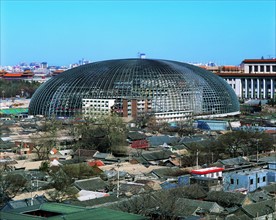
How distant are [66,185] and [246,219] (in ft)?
21.0

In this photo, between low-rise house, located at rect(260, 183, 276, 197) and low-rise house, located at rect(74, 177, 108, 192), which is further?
low-rise house, located at rect(74, 177, 108, 192)

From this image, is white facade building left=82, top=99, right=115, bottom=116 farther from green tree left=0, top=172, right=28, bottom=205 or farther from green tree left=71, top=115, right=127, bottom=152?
green tree left=0, top=172, right=28, bottom=205

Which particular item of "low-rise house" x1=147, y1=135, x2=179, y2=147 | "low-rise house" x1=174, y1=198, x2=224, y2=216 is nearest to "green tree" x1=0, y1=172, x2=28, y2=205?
"low-rise house" x1=174, y1=198, x2=224, y2=216

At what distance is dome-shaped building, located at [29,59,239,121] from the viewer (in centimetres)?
4756

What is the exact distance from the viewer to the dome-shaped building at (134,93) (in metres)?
47.6

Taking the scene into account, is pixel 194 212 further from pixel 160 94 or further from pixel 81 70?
pixel 81 70

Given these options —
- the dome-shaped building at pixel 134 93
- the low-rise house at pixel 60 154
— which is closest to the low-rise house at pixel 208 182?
the low-rise house at pixel 60 154

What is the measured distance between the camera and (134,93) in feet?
158

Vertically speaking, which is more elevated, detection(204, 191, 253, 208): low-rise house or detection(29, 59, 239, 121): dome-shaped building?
detection(29, 59, 239, 121): dome-shaped building

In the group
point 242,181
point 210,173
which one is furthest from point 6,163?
point 242,181

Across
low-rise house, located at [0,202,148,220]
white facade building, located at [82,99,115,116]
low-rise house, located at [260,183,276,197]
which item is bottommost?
low-rise house, located at [260,183,276,197]

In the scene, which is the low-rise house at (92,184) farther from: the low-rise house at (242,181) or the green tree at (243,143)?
the green tree at (243,143)

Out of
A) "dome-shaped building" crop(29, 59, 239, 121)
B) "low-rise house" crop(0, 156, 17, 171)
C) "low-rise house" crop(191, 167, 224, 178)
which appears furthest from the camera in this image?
"dome-shaped building" crop(29, 59, 239, 121)

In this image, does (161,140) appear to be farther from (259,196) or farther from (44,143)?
(259,196)
